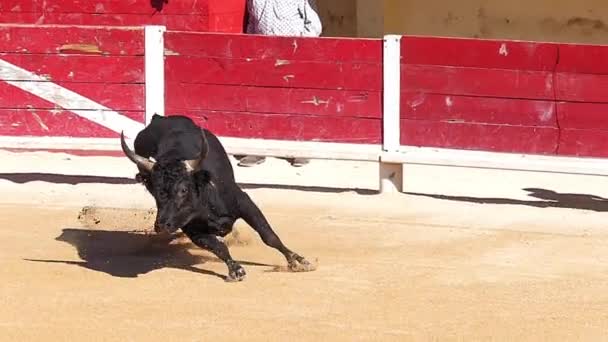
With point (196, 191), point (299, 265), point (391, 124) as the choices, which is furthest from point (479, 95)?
point (196, 191)

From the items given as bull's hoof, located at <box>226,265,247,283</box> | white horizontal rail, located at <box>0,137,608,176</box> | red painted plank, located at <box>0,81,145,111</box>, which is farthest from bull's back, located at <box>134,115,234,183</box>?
red painted plank, located at <box>0,81,145,111</box>

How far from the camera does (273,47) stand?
9312mm

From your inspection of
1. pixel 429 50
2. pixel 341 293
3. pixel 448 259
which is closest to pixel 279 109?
pixel 429 50

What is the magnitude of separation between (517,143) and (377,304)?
280 centimetres

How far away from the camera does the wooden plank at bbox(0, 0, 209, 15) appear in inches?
422

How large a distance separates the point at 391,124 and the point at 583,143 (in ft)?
3.90

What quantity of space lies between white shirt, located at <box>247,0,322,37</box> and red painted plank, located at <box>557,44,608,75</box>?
201 cm

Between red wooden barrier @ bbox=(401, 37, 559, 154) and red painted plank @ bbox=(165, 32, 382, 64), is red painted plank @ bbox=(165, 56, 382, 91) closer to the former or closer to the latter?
red painted plank @ bbox=(165, 32, 382, 64)

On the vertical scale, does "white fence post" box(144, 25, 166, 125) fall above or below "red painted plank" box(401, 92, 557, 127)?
above

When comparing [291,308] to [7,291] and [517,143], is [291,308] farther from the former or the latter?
[517,143]

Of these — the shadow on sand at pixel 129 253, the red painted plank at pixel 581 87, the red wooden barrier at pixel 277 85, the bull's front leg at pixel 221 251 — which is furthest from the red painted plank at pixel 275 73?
the bull's front leg at pixel 221 251

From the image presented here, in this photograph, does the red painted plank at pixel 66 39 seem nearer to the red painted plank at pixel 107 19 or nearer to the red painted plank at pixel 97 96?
the red painted plank at pixel 97 96

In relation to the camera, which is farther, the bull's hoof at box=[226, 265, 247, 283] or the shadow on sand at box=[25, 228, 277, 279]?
the shadow on sand at box=[25, 228, 277, 279]

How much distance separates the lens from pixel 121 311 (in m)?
6.24
